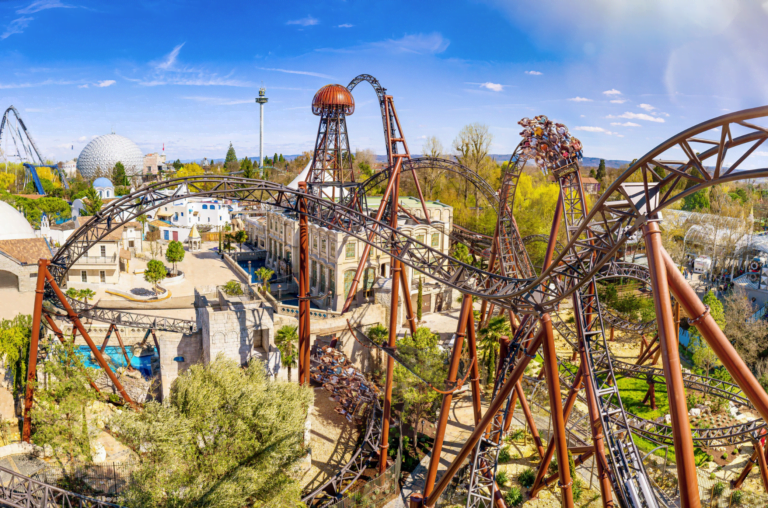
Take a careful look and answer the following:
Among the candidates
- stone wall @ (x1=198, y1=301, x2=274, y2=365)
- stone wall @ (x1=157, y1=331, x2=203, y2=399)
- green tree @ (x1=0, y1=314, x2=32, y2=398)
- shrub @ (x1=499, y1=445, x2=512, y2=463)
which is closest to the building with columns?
stone wall @ (x1=198, y1=301, x2=274, y2=365)

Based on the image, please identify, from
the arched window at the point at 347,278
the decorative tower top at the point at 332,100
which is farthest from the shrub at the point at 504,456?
the decorative tower top at the point at 332,100

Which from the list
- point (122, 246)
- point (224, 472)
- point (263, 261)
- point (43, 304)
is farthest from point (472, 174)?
point (122, 246)

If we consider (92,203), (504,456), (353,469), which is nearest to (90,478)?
(353,469)

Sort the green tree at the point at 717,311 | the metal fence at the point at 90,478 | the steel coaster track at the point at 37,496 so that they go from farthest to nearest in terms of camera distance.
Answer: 1. the green tree at the point at 717,311
2. the metal fence at the point at 90,478
3. the steel coaster track at the point at 37,496

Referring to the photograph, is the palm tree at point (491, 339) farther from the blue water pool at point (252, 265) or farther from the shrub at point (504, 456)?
the blue water pool at point (252, 265)

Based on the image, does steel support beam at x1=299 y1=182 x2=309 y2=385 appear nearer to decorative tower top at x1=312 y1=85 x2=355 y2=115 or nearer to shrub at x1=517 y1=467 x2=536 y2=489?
shrub at x1=517 y1=467 x2=536 y2=489

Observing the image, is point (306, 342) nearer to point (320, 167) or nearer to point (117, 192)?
point (320, 167)
